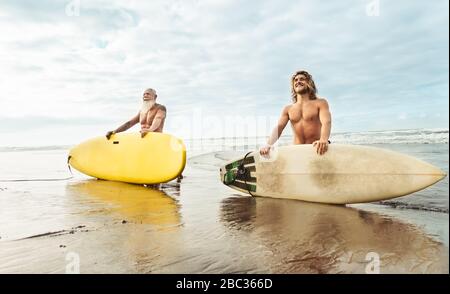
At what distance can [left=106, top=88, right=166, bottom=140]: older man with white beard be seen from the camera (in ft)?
19.7

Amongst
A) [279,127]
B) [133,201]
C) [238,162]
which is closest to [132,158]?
[133,201]

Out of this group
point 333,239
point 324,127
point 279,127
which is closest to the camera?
point 333,239

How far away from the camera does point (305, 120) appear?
4.11 metres

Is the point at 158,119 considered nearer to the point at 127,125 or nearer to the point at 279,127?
the point at 127,125

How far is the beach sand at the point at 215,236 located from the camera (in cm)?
178

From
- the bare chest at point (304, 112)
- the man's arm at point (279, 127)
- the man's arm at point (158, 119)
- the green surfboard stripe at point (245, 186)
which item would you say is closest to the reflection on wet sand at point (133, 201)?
the green surfboard stripe at point (245, 186)

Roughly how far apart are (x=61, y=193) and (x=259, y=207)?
8.55ft

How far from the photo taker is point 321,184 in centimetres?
366

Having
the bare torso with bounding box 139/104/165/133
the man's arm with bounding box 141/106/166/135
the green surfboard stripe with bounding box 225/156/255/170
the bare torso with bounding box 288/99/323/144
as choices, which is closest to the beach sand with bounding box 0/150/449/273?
the green surfboard stripe with bounding box 225/156/255/170

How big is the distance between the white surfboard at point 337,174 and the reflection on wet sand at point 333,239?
0.86 ft

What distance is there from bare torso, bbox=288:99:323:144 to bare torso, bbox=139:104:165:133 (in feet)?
8.65

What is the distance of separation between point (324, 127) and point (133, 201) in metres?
2.25
